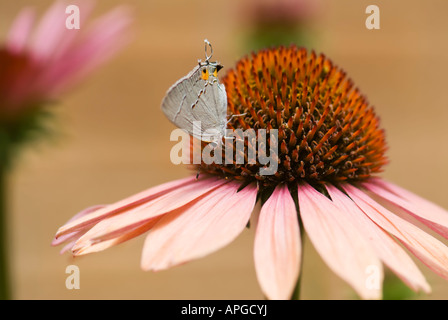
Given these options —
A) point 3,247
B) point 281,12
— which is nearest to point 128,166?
point 281,12

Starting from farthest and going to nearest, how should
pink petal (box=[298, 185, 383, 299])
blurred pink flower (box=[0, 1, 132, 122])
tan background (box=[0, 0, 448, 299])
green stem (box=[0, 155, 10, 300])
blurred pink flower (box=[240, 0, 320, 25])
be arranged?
tan background (box=[0, 0, 448, 299]) → blurred pink flower (box=[240, 0, 320, 25]) → blurred pink flower (box=[0, 1, 132, 122]) → green stem (box=[0, 155, 10, 300]) → pink petal (box=[298, 185, 383, 299])

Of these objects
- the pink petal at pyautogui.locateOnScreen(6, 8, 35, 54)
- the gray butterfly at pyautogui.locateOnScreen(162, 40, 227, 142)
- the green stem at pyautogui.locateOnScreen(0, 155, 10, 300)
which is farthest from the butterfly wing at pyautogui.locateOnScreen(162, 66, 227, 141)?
the pink petal at pyautogui.locateOnScreen(6, 8, 35, 54)

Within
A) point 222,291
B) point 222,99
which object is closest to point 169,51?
point 222,291

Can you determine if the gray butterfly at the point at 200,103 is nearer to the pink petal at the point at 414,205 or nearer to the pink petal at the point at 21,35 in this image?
the pink petal at the point at 414,205

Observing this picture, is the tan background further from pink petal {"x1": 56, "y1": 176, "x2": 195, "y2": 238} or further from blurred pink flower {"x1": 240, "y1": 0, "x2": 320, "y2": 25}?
pink petal {"x1": 56, "y1": 176, "x2": 195, "y2": 238}

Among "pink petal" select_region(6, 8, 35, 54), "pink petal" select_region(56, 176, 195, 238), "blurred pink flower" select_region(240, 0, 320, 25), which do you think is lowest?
"pink petal" select_region(56, 176, 195, 238)

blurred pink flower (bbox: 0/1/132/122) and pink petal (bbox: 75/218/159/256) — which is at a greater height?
blurred pink flower (bbox: 0/1/132/122)
